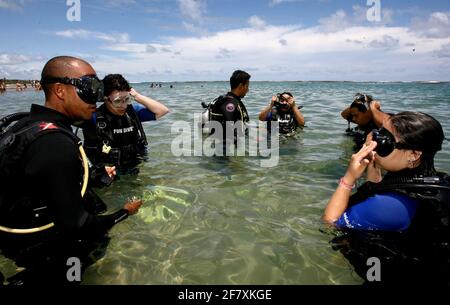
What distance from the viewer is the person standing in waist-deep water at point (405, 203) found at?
268 centimetres

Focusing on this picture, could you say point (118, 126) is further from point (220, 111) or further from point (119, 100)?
point (220, 111)

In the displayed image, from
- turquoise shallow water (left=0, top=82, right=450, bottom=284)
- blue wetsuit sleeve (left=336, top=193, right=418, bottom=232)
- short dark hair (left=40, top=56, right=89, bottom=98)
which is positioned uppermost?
short dark hair (left=40, top=56, right=89, bottom=98)

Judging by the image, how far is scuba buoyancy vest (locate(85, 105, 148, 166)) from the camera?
217 inches

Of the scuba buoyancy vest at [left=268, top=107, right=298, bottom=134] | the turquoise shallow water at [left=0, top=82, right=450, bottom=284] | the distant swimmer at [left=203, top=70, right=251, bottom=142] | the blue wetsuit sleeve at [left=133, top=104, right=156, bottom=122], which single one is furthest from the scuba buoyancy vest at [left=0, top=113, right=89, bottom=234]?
the scuba buoyancy vest at [left=268, top=107, right=298, bottom=134]

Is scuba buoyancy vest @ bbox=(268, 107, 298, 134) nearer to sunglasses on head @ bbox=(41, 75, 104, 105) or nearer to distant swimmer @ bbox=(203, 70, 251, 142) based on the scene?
distant swimmer @ bbox=(203, 70, 251, 142)

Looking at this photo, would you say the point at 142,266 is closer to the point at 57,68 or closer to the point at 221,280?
the point at 221,280

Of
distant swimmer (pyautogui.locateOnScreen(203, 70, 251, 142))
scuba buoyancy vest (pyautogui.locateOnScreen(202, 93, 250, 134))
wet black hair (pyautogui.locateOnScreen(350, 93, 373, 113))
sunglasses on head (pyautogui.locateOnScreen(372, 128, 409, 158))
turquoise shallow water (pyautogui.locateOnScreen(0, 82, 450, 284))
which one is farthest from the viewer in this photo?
scuba buoyancy vest (pyautogui.locateOnScreen(202, 93, 250, 134))

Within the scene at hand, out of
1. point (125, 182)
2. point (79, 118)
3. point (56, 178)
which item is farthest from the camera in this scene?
point (125, 182)

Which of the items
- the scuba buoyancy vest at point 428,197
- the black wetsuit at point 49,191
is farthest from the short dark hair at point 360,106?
the black wetsuit at point 49,191

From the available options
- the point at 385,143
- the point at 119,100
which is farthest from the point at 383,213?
the point at 119,100

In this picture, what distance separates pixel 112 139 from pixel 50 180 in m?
3.75
